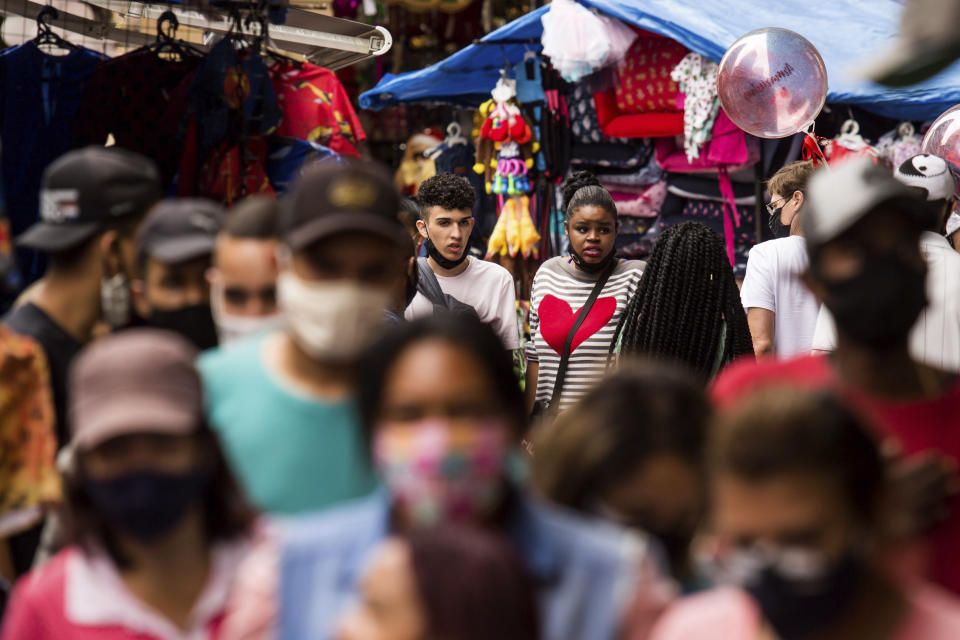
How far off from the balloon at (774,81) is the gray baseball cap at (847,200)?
4550 mm

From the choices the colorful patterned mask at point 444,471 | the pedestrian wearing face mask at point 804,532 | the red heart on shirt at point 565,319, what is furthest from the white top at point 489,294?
the pedestrian wearing face mask at point 804,532

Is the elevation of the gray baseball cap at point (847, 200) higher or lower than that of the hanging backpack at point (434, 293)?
higher

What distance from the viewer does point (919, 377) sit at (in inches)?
96.6

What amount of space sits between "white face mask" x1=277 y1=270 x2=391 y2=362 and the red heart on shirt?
3111 mm

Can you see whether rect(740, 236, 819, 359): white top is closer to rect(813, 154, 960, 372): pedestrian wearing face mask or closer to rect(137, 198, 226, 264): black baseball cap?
rect(813, 154, 960, 372): pedestrian wearing face mask

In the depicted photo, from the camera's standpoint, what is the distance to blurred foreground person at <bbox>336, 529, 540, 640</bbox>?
169 cm

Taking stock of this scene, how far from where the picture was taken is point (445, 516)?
6.44ft

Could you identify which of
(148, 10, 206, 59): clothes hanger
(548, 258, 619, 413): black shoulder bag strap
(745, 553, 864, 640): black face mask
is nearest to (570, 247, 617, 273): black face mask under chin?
(548, 258, 619, 413): black shoulder bag strap

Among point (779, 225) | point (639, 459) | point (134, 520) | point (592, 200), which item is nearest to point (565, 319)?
point (592, 200)

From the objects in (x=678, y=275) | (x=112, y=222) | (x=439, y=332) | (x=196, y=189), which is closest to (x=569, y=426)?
(x=439, y=332)

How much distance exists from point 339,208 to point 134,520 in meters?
0.73

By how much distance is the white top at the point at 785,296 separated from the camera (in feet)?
18.9

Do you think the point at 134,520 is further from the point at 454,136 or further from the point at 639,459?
the point at 454,136

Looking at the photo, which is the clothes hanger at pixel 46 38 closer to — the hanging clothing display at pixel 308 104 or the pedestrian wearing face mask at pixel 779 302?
the hanging clothing display at pixel 308 104
